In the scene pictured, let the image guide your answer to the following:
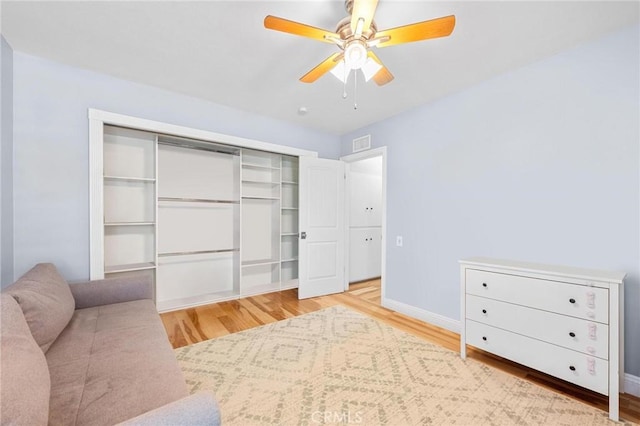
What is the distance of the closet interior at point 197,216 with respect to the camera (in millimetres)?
3012

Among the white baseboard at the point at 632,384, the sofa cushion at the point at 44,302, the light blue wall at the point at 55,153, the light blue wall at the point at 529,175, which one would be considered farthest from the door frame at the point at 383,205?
the sofa cushion at the point at 44,302

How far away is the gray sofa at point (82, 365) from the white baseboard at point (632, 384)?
2.67 meters

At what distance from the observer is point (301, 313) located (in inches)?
125

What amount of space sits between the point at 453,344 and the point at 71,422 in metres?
2.66

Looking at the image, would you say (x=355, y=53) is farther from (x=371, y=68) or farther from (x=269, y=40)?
(x=269, y=40)

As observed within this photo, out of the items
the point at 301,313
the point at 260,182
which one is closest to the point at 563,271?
the point at 301,313

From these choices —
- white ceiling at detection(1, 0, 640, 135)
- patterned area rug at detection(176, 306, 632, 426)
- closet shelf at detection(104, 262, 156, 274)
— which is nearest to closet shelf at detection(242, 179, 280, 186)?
white ceiling at detection(1, 0, 640, 135)

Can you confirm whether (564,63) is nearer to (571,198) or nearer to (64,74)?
(571,198)

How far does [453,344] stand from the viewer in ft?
8.00

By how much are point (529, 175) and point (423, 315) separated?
1.78 m

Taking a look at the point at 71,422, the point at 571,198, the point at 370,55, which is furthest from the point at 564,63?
the point at 71,422

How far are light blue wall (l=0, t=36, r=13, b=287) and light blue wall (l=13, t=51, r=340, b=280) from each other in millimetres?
59

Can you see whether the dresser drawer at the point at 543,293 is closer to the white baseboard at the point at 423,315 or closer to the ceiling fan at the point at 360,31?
the white baseboard at the point at 423,315

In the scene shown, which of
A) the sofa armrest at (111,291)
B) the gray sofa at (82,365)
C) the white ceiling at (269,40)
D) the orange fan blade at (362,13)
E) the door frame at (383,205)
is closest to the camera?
the gray sofa at (82,365)
